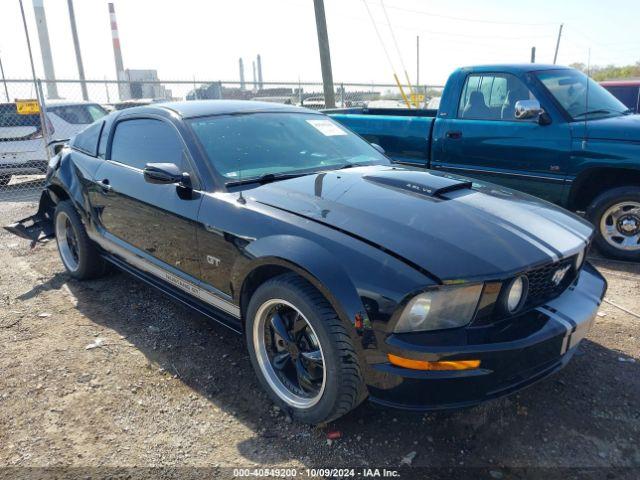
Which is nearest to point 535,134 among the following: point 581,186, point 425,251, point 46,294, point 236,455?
point 581,186

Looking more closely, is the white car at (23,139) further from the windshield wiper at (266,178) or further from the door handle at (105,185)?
the windshield wiper at (266,178)

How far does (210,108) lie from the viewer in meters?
3.50

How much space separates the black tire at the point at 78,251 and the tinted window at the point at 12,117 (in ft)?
17.5

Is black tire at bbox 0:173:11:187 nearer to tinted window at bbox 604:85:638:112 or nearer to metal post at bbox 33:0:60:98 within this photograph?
tinted window at bbox 604:85:638:112

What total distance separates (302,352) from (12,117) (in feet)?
28.6

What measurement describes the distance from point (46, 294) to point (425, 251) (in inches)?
141

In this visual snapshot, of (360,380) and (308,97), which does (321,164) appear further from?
(308,97)

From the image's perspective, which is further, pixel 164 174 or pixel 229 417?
pixel 164 174

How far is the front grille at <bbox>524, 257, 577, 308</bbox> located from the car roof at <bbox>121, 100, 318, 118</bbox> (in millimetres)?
2253

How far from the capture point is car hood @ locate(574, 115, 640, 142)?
454 centimetres

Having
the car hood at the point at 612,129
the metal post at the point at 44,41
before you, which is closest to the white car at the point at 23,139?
the car hood at the point at 612,129

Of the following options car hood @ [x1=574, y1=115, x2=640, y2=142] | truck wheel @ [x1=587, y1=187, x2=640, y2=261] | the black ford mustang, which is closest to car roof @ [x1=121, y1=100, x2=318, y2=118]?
the black ford mustang

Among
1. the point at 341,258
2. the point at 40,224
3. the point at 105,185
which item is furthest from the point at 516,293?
the point at 40,224

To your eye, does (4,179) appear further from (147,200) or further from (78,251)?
(147,200)
